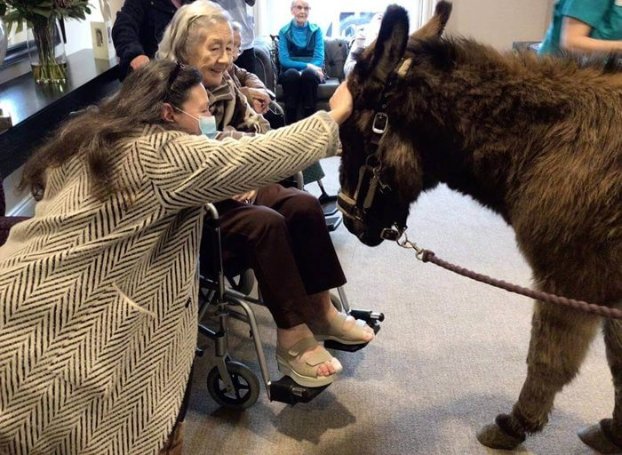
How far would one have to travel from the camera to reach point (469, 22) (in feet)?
19.7

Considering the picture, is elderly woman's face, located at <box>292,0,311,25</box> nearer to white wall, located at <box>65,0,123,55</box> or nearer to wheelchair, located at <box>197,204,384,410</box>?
white wall, located at <box>65,0,123,55</box>

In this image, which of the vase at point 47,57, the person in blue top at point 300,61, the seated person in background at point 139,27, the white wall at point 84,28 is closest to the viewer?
the seated person in background at point 139,27

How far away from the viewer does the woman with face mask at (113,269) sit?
124 cm

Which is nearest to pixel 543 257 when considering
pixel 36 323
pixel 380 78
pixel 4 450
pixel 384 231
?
pixel 384 231

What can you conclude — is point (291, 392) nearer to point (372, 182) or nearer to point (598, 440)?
point (372, 182)

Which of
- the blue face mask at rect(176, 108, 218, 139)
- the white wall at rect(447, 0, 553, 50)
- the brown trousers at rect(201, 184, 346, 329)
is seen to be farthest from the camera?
the white wall at rect(447, 0, 553, 50)

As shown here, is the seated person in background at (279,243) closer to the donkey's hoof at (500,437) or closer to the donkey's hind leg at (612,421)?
the donkey's hoof at (500,437)

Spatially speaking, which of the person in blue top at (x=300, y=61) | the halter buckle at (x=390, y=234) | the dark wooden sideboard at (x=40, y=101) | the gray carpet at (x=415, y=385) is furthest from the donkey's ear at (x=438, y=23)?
the person in blue top at (x=300, y=61)

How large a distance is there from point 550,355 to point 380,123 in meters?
0.75

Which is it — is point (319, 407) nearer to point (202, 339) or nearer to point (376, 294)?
point (202, 339)

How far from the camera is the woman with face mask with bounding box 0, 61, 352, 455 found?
4.08 ft

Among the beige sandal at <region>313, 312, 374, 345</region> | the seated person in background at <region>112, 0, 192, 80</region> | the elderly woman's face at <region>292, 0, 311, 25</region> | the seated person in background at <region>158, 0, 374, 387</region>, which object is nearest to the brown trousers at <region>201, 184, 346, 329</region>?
the seated person in background at <region>158, 0, 374, 387</region>

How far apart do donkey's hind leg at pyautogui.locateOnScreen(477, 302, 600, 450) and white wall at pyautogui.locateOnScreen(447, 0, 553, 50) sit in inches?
197

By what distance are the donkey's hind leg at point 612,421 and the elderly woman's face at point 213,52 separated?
1497 mm
